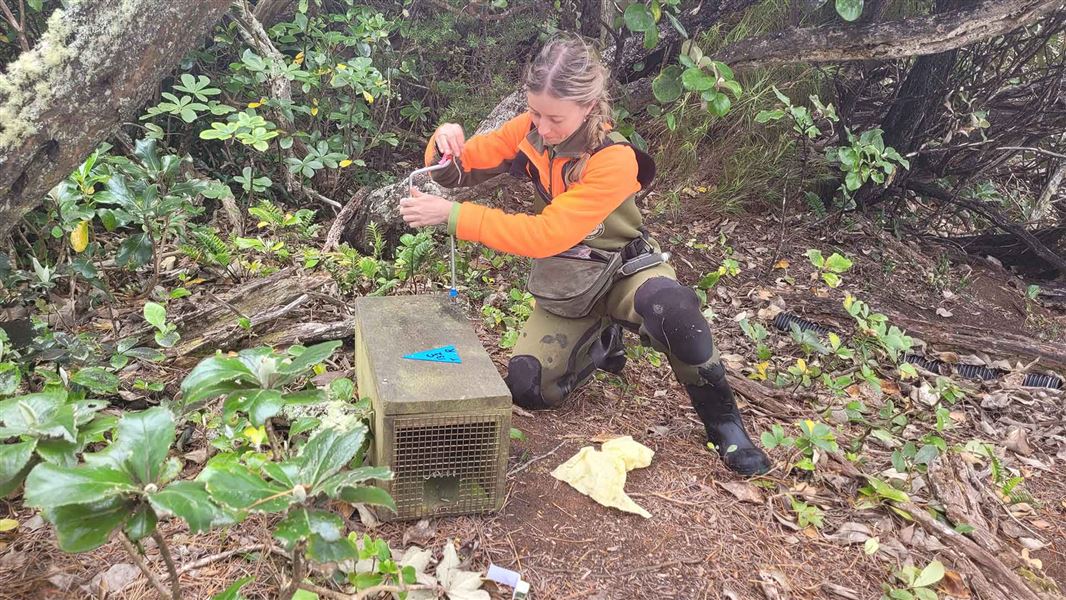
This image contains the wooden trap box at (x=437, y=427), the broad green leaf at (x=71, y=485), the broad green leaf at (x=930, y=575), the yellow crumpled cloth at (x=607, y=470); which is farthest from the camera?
the yellow crumpled cloth at (x=607, y=470)

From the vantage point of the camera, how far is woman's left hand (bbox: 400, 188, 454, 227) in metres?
2.49

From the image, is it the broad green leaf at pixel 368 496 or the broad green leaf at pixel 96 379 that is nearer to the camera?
the broad green leaf at pixel 368 496

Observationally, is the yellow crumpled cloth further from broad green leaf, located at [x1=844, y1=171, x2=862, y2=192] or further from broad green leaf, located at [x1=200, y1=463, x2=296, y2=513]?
broad green leaf, located at [x1=844, y1=171, x2=862, y2=192]

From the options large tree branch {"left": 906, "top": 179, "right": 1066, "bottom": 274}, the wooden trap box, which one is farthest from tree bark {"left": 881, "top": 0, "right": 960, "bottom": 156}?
the wooden trap box

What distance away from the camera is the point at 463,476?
228cm

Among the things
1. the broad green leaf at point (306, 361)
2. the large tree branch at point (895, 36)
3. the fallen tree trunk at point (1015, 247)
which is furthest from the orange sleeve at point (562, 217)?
the fallen tree trunk at point (1015, 247)

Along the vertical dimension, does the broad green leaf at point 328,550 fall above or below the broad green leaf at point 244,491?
below

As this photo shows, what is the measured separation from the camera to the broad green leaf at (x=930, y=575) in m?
2.22

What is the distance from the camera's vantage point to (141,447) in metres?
1.25

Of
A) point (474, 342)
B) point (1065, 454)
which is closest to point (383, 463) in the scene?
point (474, 342)

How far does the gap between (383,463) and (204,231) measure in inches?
77.0

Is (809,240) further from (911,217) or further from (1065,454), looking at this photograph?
(1065,454)

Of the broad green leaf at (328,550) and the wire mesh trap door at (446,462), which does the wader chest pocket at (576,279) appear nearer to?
the wire mesh trap door at (446,462)

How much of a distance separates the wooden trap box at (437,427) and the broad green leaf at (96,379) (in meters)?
0.79
